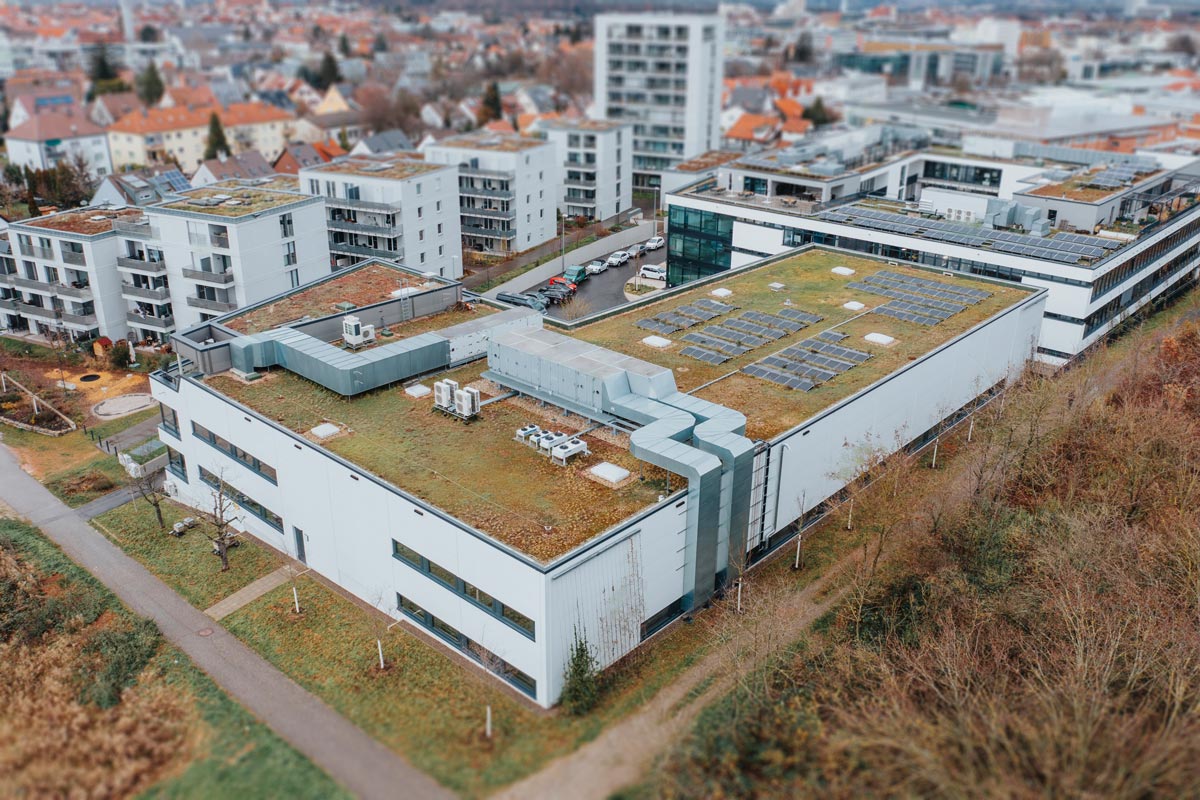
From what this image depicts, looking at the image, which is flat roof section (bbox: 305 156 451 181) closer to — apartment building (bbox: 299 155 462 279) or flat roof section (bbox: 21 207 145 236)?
apartment building (bbox: 299 155 462 279)

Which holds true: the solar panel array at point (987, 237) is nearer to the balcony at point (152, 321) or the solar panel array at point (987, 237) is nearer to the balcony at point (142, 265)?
the balcony at point (142, 265)

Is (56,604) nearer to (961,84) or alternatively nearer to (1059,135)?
(1059,135)

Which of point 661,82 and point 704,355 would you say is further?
point 661,82

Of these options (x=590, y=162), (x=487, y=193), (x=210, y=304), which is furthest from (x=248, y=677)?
(x=590, y=162)

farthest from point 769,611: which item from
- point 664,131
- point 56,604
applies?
point 664,131

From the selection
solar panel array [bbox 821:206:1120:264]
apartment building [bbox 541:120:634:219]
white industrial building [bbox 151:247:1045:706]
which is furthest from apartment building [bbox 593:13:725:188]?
white industrial building [bbox 151:247:1045:706]

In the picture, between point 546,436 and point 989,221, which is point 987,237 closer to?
point 989,221
